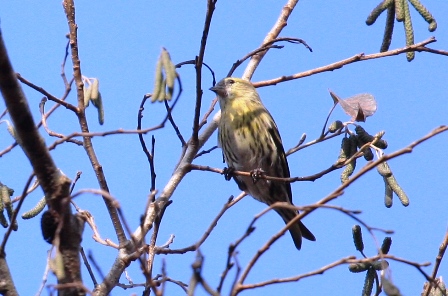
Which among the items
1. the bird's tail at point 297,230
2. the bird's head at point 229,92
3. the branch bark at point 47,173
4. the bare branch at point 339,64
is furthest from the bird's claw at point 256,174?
the branch bark at point 47,173

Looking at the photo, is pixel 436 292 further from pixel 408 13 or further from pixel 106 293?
pixel 408 13

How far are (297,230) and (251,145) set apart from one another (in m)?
0.60

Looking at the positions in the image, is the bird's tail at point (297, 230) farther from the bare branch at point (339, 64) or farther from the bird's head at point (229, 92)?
the bare branch at point (339, 64)

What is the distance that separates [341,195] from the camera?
5.71 feet

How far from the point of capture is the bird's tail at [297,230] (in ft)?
14.9

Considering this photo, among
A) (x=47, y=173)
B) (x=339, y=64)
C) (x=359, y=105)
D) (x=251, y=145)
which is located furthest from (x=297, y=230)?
(x=47, y=173)

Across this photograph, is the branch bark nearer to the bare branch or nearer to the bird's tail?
the bare branch

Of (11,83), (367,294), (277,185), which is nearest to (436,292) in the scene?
(367,294)

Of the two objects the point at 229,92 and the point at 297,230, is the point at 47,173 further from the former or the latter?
the point at 229,92

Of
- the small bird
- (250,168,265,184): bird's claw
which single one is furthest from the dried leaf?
the small bird

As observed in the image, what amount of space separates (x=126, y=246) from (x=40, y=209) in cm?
43

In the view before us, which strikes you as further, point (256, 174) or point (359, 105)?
point (256, 174)

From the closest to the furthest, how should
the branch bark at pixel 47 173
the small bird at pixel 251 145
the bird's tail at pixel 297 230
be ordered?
the branch bark at pixel 47 173 → the bird's tail at pixel 297 230 → the small bird at pixel 251 145

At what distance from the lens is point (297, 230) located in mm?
4645
